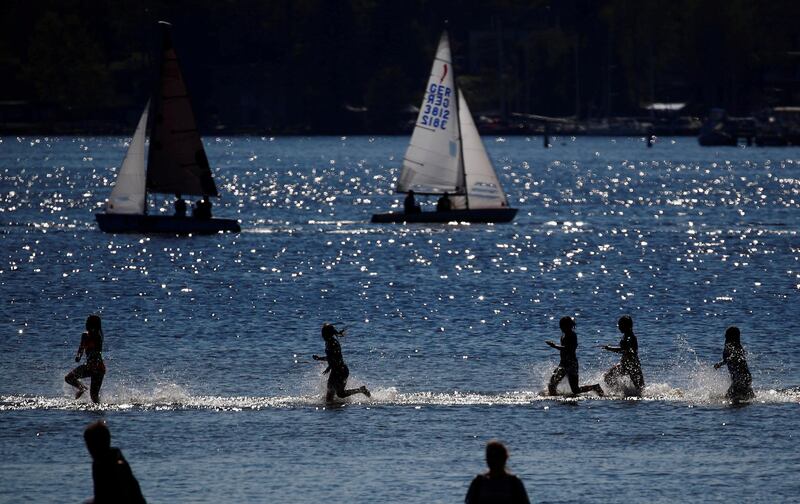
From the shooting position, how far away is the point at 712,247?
84.9 m

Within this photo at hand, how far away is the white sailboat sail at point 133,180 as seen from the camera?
252 feet

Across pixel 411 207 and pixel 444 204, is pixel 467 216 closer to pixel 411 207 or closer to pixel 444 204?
Answer: pixel 444 204

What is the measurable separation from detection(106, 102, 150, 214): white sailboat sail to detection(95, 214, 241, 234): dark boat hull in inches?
16.0

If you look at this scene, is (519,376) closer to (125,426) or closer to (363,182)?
(125,426)

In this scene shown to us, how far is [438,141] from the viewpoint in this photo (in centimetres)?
8294

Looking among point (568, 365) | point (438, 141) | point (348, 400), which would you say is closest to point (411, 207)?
point (438, 141)

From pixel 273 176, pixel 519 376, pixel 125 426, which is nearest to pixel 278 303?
pixel 519 376

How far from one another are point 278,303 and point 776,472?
30873 millimetres

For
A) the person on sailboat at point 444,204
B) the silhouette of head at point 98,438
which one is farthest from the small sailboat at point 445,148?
the silhouette of head at point 98,438

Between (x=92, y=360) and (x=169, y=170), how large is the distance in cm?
4614

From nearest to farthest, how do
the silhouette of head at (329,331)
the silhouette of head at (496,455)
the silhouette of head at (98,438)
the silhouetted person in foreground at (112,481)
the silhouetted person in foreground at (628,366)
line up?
the silhouette of head at (496,455) → the silhouette of head at (98,438) → the silhouetted person in foreground at (112,481) → the silhouette of head at (329,331) → the silhouetted person in foreground at (628,366)

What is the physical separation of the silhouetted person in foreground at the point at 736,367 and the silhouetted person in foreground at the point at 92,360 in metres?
11.1

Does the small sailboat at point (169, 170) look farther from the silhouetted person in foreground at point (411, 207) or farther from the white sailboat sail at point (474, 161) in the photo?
the white sailboat sail at point (474, 161)

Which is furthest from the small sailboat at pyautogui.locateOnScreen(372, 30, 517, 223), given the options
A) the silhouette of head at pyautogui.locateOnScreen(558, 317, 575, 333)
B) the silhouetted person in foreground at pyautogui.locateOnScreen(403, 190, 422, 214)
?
the silhouette of head at pyautogui.locateOnScreen(558, 317, 575, 333)
